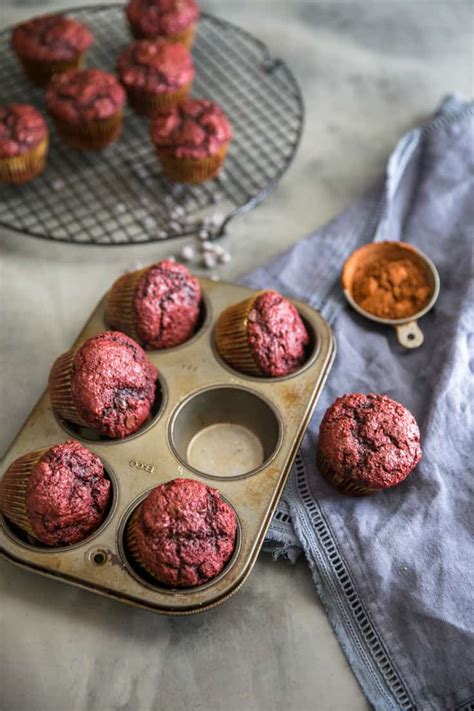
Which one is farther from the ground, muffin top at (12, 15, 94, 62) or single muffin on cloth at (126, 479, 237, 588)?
muffin top at (12, 15, 94, 62)

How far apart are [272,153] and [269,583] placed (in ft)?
6.65

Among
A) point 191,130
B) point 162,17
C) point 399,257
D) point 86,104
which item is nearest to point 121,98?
point 86,104

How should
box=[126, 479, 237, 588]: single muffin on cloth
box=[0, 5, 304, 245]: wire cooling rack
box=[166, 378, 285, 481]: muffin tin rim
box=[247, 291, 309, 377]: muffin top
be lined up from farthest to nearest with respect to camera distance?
box=[0, 5, 304, 245]: wire cooling rack → box=[247, 291, 309, 377]: muffin top → box=[166, 378, 285, 481]: muffin tin rim → box=[126, 479, 237, 588]: single muffin on cloth

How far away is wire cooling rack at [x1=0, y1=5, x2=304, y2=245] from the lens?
3156 mm

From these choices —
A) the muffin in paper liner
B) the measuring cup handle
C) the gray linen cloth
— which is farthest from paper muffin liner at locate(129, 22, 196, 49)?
the measuring cup handle

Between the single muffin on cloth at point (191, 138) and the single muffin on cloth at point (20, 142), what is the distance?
1.57ft

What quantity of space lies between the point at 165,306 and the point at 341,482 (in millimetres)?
786

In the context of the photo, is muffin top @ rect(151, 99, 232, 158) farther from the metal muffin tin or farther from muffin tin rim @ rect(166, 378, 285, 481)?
muffin tin rim @ rect(166, 378, 285, 481)

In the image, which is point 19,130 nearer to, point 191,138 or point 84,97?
point 84,97

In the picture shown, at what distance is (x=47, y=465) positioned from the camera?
2.03 meters

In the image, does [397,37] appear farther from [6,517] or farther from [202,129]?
[6,517]

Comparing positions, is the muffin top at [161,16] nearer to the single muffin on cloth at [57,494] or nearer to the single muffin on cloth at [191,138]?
the single muffin on cloth at [191,138]

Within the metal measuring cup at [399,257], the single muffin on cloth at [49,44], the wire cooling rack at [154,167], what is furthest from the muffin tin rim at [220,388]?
the single muffin on cloth at [49,44]

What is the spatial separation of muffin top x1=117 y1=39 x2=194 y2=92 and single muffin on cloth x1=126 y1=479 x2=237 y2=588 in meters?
2.03
